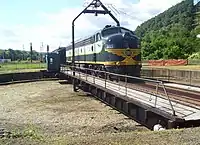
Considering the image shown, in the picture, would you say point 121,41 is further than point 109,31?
No

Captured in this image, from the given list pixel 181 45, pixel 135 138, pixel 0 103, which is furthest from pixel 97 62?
pixel 181 45

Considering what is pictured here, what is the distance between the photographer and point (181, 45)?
307ft

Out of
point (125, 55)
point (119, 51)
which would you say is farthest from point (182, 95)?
point (119, 51)

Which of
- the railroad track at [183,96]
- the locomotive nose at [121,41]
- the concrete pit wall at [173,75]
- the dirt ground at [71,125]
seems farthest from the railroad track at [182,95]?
the concrete pit wall at [173,75]

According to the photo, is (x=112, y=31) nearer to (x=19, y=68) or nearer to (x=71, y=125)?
(x=71, y=125)

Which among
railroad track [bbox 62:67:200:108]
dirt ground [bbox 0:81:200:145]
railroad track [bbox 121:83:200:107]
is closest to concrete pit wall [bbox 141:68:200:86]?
dirt ground [bbox 0:81:200:145]

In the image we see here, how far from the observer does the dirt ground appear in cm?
811

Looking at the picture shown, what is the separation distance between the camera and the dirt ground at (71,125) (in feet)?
26.6

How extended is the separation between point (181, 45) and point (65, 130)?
3252 inches

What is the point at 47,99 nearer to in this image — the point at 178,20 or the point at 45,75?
the point at 45,75

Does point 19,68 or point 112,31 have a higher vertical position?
point 112,31

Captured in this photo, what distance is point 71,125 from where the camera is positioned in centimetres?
1639

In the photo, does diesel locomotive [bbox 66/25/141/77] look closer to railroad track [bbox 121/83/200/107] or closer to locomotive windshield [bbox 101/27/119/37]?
locomotive windshield [bbox 101/27/119/37]

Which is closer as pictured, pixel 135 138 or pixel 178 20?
→ pixel 135 138
